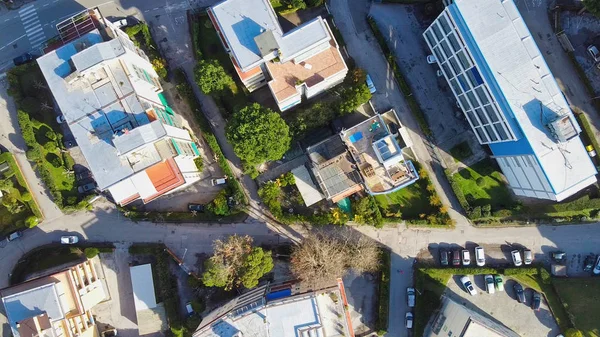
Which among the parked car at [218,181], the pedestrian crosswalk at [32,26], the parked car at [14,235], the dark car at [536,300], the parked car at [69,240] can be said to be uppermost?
the pedestrian crosswalk at [32,26]

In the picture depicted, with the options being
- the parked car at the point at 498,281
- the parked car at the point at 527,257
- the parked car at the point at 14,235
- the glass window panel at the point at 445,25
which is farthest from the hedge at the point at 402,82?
the parked car at the point at 14,235

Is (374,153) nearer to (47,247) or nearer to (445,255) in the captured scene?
(445,255)

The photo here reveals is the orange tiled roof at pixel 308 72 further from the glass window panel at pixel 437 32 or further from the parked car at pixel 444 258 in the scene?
the parked car at pixel 444 258

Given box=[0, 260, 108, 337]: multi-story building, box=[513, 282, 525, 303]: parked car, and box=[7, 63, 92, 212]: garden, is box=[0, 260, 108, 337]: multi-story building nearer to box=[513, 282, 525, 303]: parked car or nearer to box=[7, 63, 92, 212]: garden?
box=[7, 63, 92, 212]: garden

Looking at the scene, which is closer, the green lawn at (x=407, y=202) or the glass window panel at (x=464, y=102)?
the glass window panel at (x=464, y=102)

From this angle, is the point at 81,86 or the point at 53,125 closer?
the point at 81,86

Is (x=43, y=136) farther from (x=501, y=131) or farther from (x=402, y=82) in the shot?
(x=501, y=131)

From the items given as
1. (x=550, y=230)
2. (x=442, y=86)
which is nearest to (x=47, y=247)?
(x=442, y=86)
